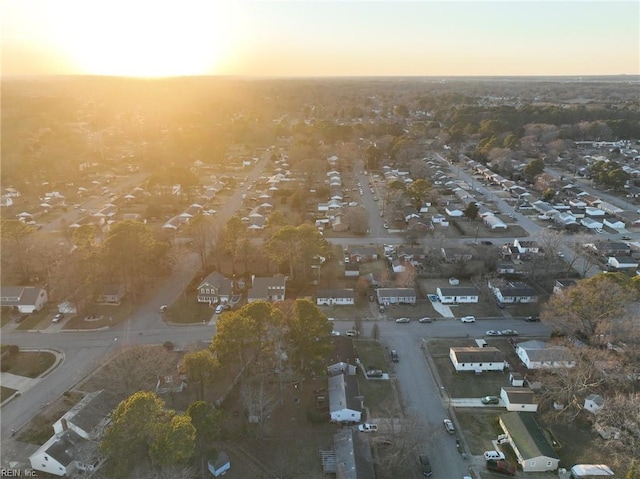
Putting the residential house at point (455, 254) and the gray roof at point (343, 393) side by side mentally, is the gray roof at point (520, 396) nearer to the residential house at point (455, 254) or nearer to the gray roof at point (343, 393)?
the gray roof at point (343, 393)

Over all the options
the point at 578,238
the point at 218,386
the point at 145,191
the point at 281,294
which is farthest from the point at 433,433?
the point at 145,191

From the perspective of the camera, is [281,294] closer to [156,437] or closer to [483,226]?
[156,437]

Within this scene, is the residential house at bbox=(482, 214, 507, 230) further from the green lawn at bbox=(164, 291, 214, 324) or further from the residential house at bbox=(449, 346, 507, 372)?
the green lawn at bbox=(164, 291, 214, 324)

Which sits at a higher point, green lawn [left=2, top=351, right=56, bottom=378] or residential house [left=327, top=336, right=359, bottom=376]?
residential house [left=327, top=336, right=359, bottom=376]

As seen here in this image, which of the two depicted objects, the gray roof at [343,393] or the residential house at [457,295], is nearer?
the gray roof at [343,393]

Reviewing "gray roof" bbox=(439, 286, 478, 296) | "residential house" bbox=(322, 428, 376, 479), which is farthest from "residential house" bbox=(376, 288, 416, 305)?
"residential house" bbox=(322, 428, 376, 479)

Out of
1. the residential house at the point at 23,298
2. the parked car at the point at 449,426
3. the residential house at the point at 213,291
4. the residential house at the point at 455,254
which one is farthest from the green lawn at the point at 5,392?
the residential house at the point at 455,254
